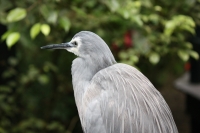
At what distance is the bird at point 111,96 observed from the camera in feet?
4.75

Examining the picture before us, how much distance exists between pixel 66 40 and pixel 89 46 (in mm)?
1128

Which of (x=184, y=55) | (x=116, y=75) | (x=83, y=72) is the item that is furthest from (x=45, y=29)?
(x=184, y=55)

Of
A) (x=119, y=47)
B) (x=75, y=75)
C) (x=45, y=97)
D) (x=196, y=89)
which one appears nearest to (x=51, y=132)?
(x=45, y=97)

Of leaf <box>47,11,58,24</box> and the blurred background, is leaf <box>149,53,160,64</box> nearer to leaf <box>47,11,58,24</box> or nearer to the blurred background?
the blurred background

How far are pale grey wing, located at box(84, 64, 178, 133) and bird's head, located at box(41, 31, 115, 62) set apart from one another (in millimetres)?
76

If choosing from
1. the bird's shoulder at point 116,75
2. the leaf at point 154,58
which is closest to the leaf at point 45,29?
the bird's shoulder at point 116,75

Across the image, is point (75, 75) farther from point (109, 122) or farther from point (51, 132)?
point (51, 132)

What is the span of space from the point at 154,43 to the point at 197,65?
558 mm

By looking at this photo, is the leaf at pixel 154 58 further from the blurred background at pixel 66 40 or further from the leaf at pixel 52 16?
the leaf at pixel 52 16

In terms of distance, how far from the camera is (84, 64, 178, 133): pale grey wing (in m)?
1.44

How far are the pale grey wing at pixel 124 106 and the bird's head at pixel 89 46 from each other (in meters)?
0.08

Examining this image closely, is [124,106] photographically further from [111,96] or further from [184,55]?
[184,55]

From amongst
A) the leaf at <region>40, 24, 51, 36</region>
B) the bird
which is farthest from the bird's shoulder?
the leaf at <region>40, 24, 51, 36</region>

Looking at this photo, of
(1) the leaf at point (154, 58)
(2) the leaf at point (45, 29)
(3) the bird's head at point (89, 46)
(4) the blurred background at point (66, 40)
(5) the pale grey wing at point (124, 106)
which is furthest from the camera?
(1) the leaf at point (154, 58)
